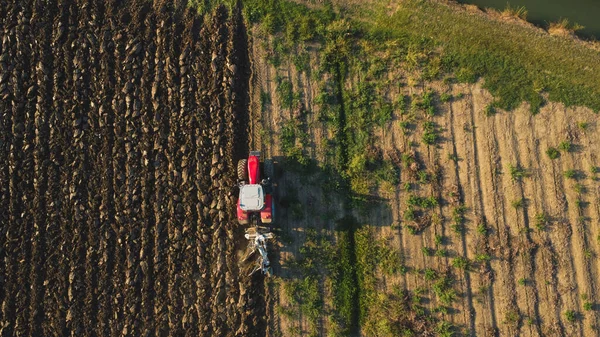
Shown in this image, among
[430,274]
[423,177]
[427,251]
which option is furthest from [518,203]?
[430,274]

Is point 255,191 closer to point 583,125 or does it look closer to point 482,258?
point 482,258

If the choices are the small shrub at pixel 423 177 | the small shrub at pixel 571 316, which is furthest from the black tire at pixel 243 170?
the small shrub at pixel 571 316

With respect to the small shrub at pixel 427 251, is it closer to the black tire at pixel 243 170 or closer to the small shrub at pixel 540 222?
the small shrub at pixel 540 222

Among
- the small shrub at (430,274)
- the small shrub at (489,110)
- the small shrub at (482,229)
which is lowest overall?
the small shrub at (430,274)

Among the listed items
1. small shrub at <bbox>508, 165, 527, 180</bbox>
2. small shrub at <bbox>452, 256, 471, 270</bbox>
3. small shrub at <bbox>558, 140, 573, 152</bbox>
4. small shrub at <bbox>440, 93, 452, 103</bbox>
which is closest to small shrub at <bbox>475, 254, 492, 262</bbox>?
small shrub at <bbox>452, 256, 471, 270</bbox>

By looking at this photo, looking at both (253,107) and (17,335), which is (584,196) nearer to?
(253,107)

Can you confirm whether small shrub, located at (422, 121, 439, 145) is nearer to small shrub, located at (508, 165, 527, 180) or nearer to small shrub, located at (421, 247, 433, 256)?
small shrub, located at (508, 165, 527, 180)
